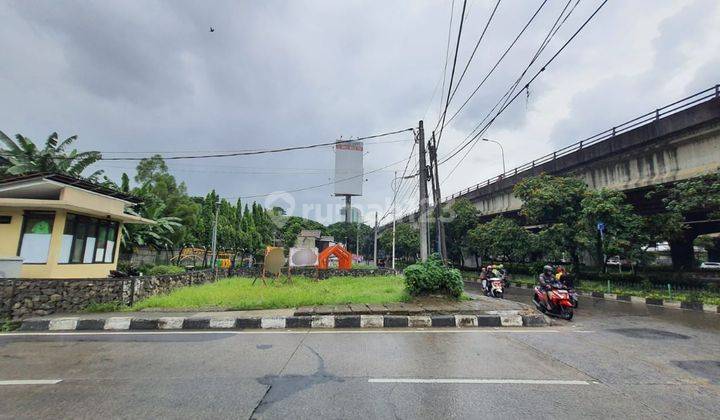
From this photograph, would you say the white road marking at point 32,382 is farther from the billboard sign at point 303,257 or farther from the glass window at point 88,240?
the billboard sign at point 303,257

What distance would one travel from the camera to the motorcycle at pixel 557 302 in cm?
955

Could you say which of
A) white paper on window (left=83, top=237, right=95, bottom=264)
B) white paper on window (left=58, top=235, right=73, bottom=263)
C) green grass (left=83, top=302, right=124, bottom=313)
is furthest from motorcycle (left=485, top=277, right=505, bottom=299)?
white paper on window (left=58, top=235, right=73, bottom=263)

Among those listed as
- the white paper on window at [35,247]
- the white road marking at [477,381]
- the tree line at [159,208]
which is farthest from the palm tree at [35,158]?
the white road marking at [477,381]

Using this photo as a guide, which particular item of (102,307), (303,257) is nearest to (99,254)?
(102,307)

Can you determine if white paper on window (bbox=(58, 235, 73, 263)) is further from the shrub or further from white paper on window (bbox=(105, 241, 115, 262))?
the shrub

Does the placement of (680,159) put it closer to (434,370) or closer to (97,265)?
(434,370)

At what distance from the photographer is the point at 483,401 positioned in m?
3.89

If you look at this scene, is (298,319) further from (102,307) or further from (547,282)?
(547,282)

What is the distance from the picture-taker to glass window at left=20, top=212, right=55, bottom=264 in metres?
11.5

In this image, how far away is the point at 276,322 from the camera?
848cm

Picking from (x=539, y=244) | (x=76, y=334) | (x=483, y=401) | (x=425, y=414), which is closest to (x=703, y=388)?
(x=483, y=401)

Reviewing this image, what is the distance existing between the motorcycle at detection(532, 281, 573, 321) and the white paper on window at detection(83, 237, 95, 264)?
15.2 metres

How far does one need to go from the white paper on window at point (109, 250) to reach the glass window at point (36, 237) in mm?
2629

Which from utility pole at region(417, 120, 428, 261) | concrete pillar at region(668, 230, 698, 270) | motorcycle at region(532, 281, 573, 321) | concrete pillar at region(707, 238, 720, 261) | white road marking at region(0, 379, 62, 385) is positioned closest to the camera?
white road marking at region(0, 379, 62, 385)
